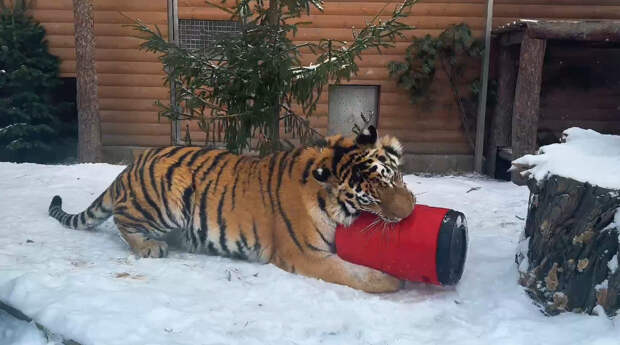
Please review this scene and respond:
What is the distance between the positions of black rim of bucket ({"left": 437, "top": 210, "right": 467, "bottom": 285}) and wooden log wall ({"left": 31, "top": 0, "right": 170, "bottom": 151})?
6859 millimetres

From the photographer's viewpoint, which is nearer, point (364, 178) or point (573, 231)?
point (573, 231)

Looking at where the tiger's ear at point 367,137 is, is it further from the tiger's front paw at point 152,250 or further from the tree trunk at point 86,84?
the tree trunk at point 86,84

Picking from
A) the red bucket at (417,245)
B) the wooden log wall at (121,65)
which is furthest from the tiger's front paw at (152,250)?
the wooden log wall at (121,65)

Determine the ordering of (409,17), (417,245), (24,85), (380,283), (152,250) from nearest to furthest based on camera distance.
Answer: (417,245), (380,283), (152,250), (24,85), (409,17)

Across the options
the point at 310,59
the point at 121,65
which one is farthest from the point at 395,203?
the point at 121,65

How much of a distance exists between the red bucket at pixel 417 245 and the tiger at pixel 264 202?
8cm

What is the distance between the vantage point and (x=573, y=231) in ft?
9.64

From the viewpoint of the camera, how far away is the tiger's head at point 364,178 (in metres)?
3.41

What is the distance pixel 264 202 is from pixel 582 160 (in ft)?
6.74

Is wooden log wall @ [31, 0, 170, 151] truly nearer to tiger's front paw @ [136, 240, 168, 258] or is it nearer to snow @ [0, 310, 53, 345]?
tiger's front paw @ [136, 240, 168, 258]

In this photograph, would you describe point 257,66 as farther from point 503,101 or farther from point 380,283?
point 503,101

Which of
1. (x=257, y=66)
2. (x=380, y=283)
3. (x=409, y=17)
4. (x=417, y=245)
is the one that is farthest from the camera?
(x=409, y=17)

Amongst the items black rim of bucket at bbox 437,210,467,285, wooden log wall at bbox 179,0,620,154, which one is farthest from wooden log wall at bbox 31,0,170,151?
black rim of bucket at bbox 437,210,467,285

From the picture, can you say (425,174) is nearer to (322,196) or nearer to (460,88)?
(460,88)
